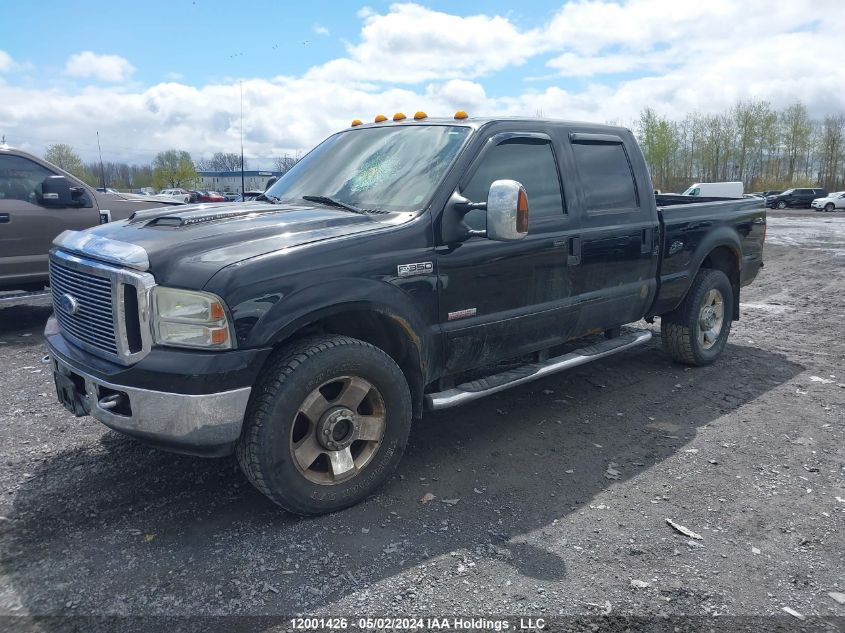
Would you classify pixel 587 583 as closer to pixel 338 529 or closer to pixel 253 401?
pixel 338 529

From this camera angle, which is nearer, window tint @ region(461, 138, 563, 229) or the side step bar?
the side step bar

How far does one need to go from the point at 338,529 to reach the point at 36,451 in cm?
211

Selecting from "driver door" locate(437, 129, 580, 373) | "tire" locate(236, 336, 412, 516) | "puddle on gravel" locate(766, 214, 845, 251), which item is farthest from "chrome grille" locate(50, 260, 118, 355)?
"puddle on gravel" locate(766, 214, 845, 251)

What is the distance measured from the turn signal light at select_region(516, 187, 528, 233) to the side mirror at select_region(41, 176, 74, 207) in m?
5.96

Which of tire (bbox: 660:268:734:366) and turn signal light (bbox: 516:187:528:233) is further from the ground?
turn signal light (bbox: 516:187:528:233)

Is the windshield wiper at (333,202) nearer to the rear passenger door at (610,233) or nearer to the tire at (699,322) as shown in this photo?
the rear passenger door at (610,233)

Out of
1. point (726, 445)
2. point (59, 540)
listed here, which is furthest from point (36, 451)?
point (726, 445)

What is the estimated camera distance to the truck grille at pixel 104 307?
296 cm

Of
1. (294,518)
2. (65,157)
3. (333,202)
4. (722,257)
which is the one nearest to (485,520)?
(294,518)

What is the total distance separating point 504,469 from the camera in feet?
12.9

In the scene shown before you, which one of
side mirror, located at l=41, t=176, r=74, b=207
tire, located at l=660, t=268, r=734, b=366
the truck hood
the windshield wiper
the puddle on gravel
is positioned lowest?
the puddle on gravel

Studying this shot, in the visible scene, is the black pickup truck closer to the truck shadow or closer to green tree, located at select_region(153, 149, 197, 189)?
the truck shadow

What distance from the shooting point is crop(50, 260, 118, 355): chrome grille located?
3.12 meters

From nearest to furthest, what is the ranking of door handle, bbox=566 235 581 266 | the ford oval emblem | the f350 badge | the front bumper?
1. the front bumper
2. the ford oval emblem
3. the f350 badge
4. door handle, bbox=566 235 581 266
